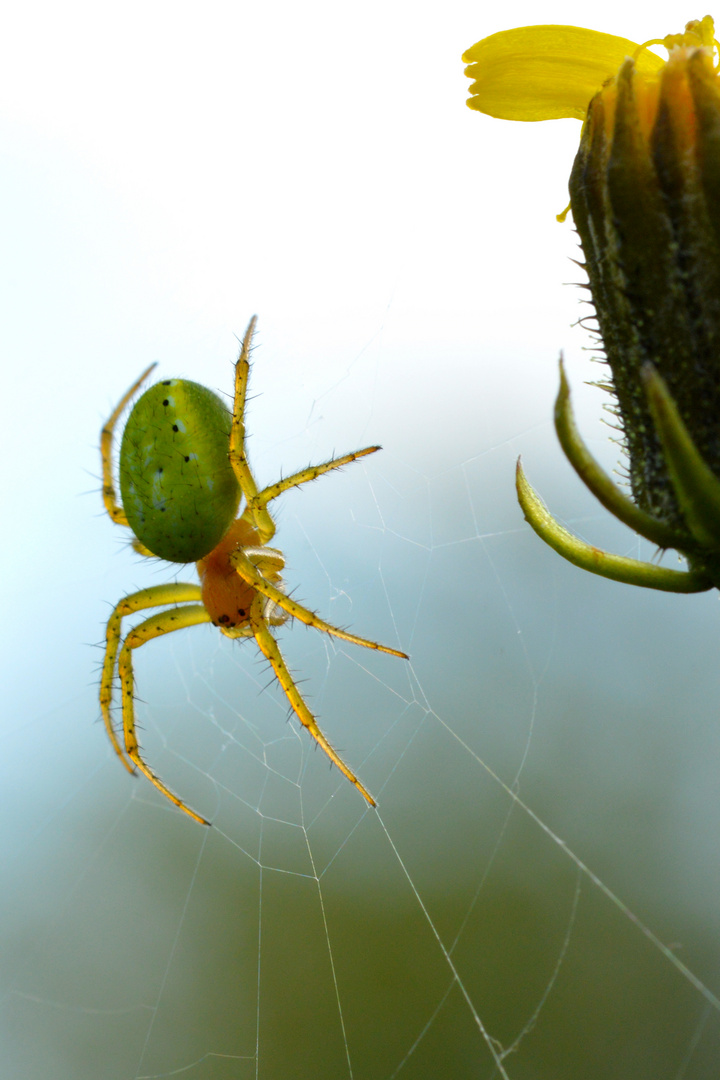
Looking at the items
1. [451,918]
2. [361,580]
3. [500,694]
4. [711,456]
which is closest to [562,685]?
[500,694]

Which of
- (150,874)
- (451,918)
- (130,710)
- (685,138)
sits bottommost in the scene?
(451,918)

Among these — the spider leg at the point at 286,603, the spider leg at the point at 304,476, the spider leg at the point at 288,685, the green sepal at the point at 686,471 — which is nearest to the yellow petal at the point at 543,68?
the green sepal at the point at 686,471

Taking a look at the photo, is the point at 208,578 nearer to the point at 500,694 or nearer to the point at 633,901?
the point at 500,694

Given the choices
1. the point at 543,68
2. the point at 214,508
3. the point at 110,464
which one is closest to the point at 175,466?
the point at 214,508

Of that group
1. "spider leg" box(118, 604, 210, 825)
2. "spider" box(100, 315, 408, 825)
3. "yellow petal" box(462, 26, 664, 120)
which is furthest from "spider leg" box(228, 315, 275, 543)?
"yellow petal" box(462, 26, 664, 120)

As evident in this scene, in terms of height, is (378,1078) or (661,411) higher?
(661,411)

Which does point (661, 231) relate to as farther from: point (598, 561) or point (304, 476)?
point (304, 476)

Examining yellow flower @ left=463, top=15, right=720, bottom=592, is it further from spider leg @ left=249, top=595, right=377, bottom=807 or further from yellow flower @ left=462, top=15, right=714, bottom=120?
spider leg @ left=249, top=595, right=377, bottom=807

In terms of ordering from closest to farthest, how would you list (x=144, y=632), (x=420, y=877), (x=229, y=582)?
(x=229, y=582) → (x=144, y=632) → (x=420, y=877)
